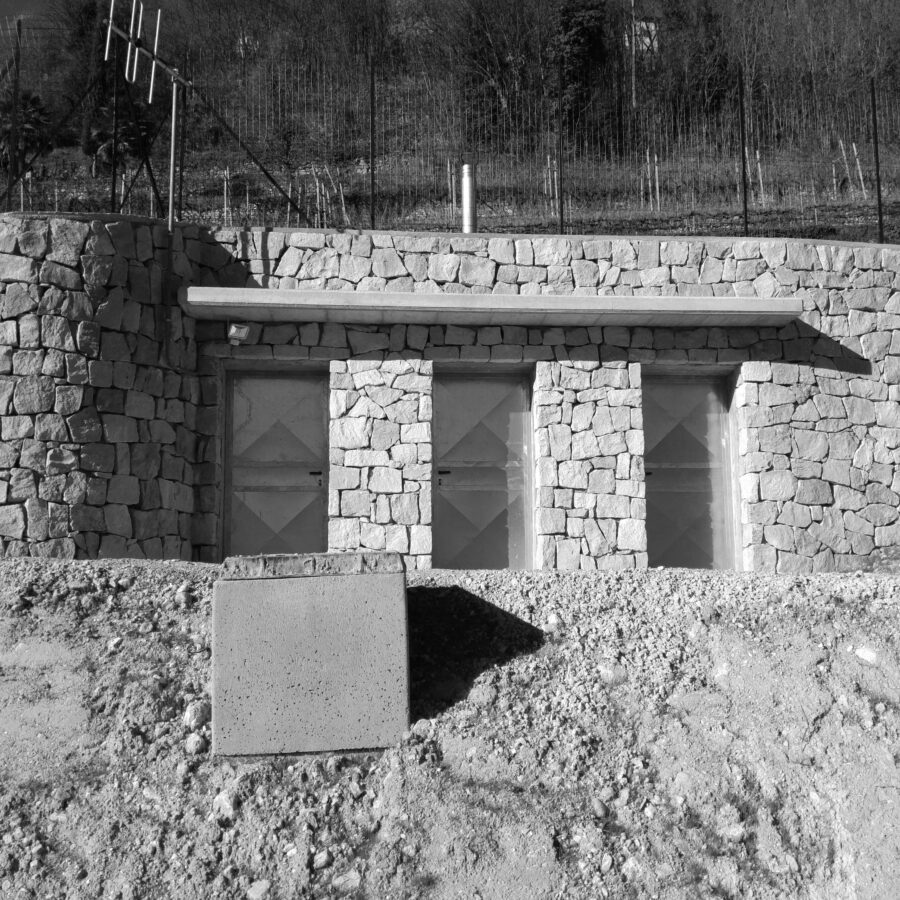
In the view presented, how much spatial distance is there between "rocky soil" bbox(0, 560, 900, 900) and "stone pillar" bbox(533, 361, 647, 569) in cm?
236

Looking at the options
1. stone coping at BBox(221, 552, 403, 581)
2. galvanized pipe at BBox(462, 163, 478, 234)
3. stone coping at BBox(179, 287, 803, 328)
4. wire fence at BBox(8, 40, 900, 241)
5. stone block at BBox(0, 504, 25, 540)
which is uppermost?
wire fence at BBox(8, 40, 900, 241)

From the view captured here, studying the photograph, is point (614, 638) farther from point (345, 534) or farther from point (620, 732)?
point (345, 534)

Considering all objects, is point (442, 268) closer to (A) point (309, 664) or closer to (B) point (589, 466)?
(B) point (589, 466)

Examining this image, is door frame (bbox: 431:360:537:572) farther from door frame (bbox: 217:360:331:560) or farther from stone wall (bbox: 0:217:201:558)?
stone wall (bbox: 0:217:201:558)

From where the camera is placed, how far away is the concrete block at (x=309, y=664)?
618 cm

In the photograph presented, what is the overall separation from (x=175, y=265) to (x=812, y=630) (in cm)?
617

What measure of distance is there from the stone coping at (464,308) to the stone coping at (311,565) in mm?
3593

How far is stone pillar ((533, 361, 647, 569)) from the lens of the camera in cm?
995

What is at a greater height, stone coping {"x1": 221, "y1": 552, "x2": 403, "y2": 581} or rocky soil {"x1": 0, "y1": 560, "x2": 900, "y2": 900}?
stone coping {"x1": 221, "y1": 552, "x2": 403, "y2": 581}

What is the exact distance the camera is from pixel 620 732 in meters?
6.24

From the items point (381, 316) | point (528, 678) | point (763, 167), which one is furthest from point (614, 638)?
point (763, 167)

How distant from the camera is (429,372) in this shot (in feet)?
33.1

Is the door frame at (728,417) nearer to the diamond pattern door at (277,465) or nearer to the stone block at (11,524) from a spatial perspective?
the diamond pattern door at (277,465)

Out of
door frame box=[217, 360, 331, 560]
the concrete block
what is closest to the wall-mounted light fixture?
door frame box=[217, 360, 331, 560]
